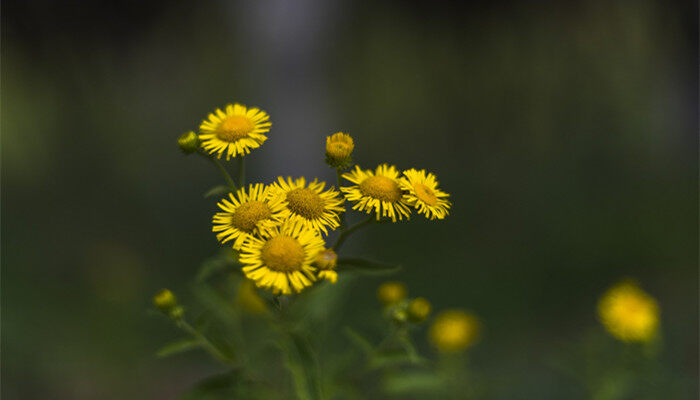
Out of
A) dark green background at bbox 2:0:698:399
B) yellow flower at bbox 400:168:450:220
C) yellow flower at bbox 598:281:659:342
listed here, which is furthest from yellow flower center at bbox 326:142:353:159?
dark green background at bbox 2:0:698:399

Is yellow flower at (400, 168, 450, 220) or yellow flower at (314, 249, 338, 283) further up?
yellow flower at (400, 168, 450, 220)

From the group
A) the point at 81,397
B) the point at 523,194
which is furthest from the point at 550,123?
the point at 81,397

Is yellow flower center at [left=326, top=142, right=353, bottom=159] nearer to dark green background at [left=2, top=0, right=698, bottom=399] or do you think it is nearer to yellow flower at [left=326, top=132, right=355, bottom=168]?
yellow flower at [left=326, top=132, right=355, bottom=168]

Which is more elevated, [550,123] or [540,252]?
[550,123]

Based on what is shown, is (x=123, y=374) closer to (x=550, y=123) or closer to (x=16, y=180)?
(x=16, y=180)

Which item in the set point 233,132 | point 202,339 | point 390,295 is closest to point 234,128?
point 233,132

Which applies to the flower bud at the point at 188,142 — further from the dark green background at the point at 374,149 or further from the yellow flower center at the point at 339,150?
the dark green background at the point at 374,149
